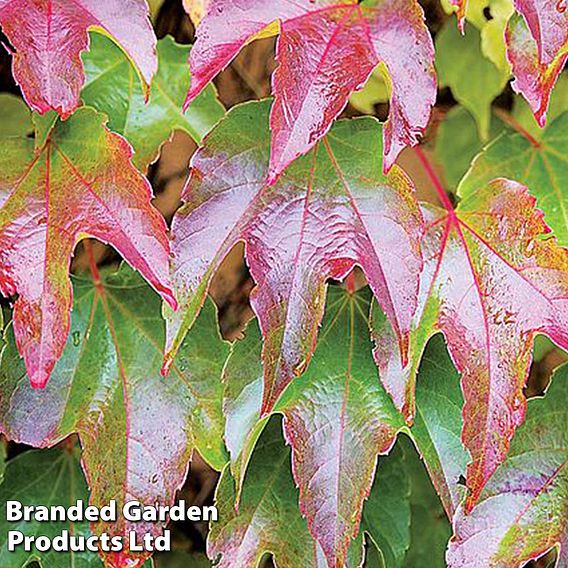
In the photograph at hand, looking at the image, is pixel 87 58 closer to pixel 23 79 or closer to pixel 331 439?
pixel 23 79

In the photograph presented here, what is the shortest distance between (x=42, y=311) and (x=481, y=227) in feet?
0.99

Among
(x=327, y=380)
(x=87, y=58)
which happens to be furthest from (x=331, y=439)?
(x=87, y=58)

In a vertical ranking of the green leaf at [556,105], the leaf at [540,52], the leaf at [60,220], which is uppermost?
the green leaf at [556,105]

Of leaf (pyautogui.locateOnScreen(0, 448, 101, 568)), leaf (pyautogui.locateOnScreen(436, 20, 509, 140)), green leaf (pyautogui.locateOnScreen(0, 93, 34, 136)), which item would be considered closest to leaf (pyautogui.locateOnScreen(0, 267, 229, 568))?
leaf (pyautogui.locateOnScreen(0, 448, 101, 568))

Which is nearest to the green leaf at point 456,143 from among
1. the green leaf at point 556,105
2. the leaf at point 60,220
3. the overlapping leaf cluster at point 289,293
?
the green leaf at point 556,105

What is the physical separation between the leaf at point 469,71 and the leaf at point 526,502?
382 mm

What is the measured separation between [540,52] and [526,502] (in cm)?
31

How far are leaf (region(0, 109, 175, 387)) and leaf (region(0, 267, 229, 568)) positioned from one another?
0.12 meters

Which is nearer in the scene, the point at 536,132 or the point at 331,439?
the point at 331,439

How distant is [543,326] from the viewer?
59cm

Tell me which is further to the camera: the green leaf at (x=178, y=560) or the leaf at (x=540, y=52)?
the green leaf at (x=178, y=560)

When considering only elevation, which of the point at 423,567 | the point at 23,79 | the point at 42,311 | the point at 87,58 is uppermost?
the point at 87,58

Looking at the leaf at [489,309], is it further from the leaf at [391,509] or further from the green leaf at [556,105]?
the green leaf at [556,105]

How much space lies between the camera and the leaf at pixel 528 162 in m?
0.76
